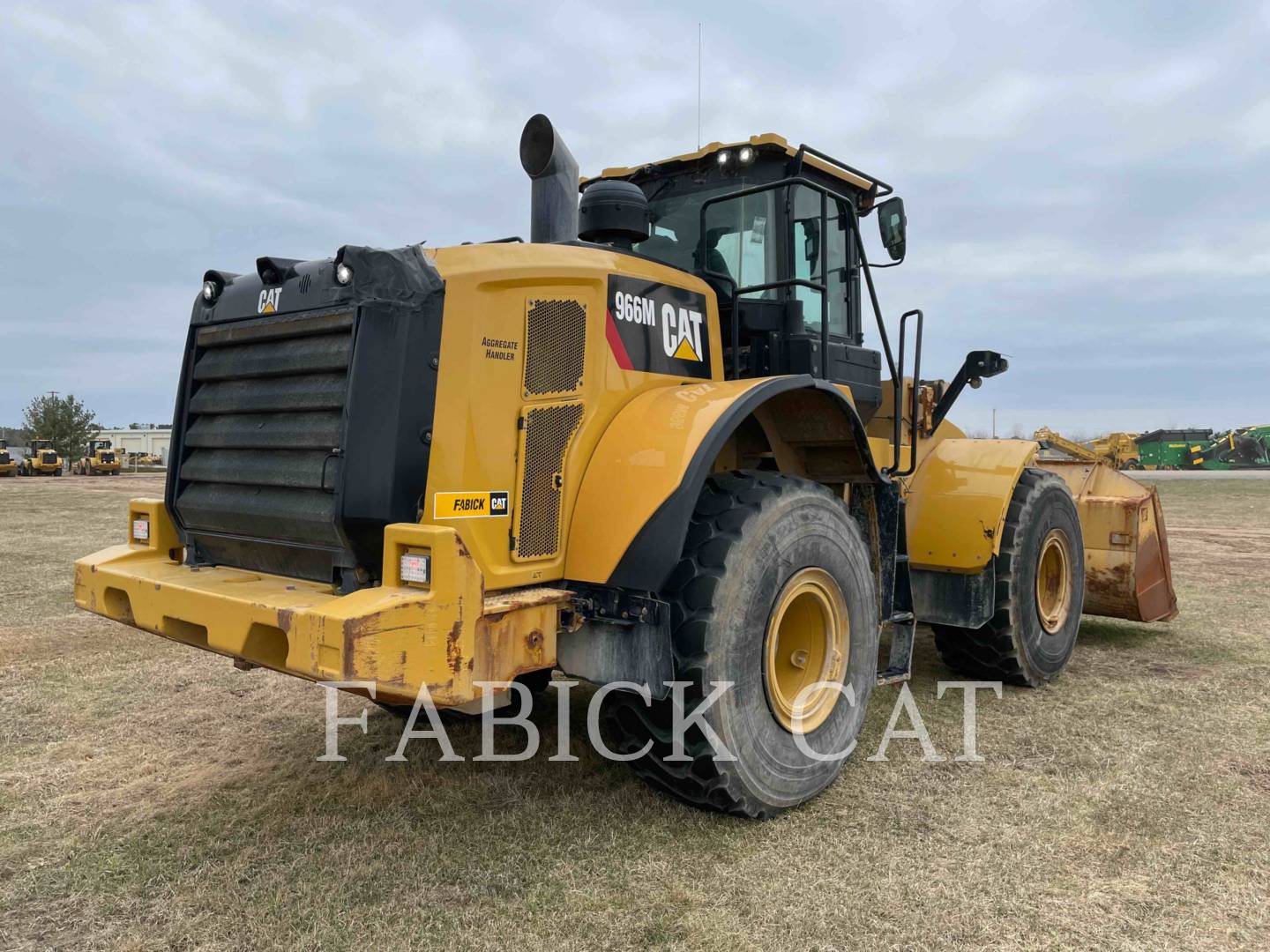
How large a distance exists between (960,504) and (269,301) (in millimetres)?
4014

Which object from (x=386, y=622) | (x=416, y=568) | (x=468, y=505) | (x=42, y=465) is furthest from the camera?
(x=42, y=465)

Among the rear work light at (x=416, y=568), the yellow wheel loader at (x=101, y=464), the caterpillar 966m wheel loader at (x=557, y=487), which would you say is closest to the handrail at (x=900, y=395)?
the caterpillar 966m wheel loader at (x=557, y=487)

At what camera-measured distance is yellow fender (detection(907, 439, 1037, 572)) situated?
5406 millimetres

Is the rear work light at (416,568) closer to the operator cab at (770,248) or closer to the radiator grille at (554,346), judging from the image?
the radiator grille at (554,346)

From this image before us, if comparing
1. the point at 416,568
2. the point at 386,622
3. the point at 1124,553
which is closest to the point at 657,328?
the point at 416,568

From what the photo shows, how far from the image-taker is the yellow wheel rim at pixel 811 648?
394 cm

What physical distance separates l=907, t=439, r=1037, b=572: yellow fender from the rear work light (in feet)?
11.3

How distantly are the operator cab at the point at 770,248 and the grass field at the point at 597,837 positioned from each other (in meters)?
2.02

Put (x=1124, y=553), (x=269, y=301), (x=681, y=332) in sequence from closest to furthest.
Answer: (x=269, y=301), (x=681, y=332), (x=1124, y=553)

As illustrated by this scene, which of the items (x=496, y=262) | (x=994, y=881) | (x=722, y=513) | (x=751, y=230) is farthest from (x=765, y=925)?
(x=751, y=230)

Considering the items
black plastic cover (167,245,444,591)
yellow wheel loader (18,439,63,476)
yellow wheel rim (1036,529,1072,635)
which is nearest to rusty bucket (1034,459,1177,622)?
yellow wheel rim (1036,529,1072,635)

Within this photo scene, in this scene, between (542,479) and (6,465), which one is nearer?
(542,479)

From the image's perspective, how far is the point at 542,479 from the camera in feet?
11.2

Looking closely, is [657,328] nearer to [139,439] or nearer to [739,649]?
[739,649]
